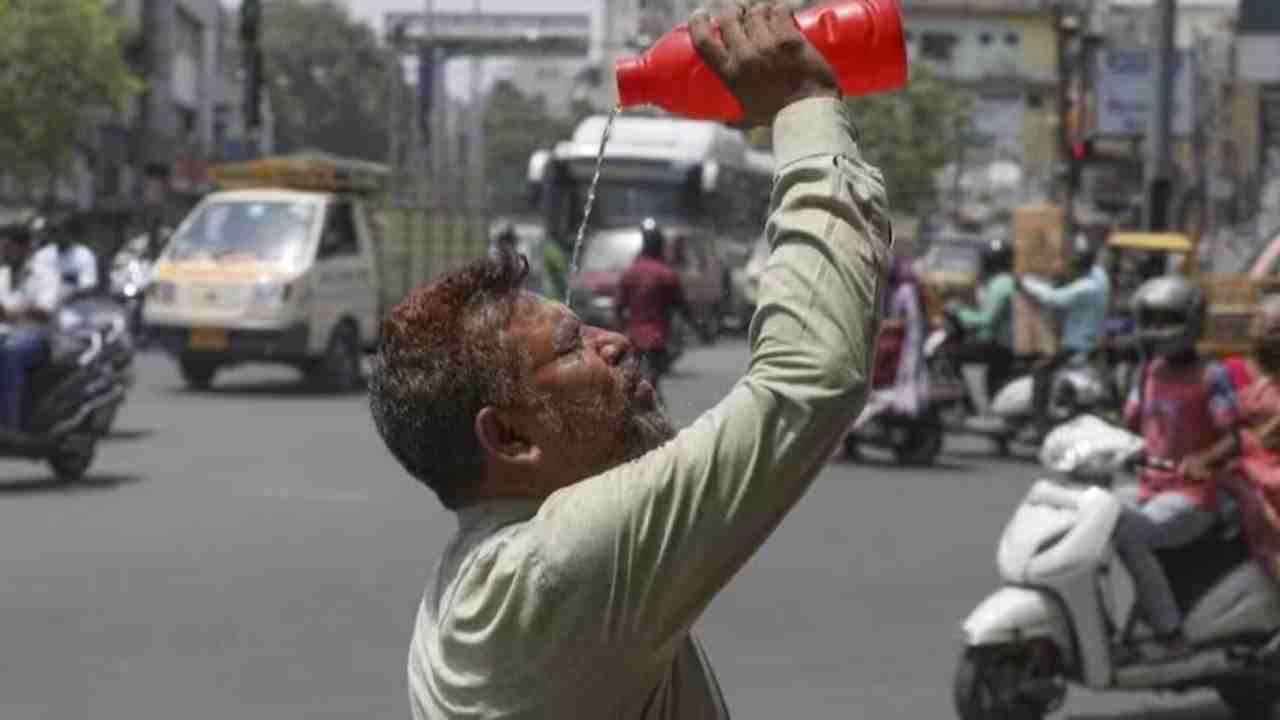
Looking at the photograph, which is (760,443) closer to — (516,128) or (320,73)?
(516,128)

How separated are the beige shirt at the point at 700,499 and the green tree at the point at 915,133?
78.3m

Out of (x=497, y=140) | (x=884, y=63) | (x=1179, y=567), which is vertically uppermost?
(x=884, y=63)

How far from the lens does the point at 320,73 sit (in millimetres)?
92438

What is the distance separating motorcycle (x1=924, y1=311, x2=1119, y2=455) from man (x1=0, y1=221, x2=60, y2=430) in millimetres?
6414

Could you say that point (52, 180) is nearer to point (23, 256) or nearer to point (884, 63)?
point (23, 256)

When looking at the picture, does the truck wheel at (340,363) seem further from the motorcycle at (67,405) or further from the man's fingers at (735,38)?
the man's fingers at (735,38)

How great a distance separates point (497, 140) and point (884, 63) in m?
73.2

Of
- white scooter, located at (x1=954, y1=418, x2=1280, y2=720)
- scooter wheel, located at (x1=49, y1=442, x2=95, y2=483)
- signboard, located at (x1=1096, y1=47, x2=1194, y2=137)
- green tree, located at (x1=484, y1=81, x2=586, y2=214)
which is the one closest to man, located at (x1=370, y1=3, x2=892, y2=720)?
white scooter, located at (x1=954, y1=418, x2=1280, y2=720)

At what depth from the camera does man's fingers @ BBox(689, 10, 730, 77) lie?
272 cm

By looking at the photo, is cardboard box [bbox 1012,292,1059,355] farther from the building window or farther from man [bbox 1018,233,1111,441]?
the building window

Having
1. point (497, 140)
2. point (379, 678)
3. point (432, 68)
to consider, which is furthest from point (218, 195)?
point (497, 140)

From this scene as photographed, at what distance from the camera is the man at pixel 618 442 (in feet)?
8.69

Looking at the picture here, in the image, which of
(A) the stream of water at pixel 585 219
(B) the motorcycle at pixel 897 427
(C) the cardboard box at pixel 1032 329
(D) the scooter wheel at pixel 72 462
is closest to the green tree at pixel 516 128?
(C) the cardboard box at pixel 1032 329

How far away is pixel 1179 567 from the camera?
9.81m
